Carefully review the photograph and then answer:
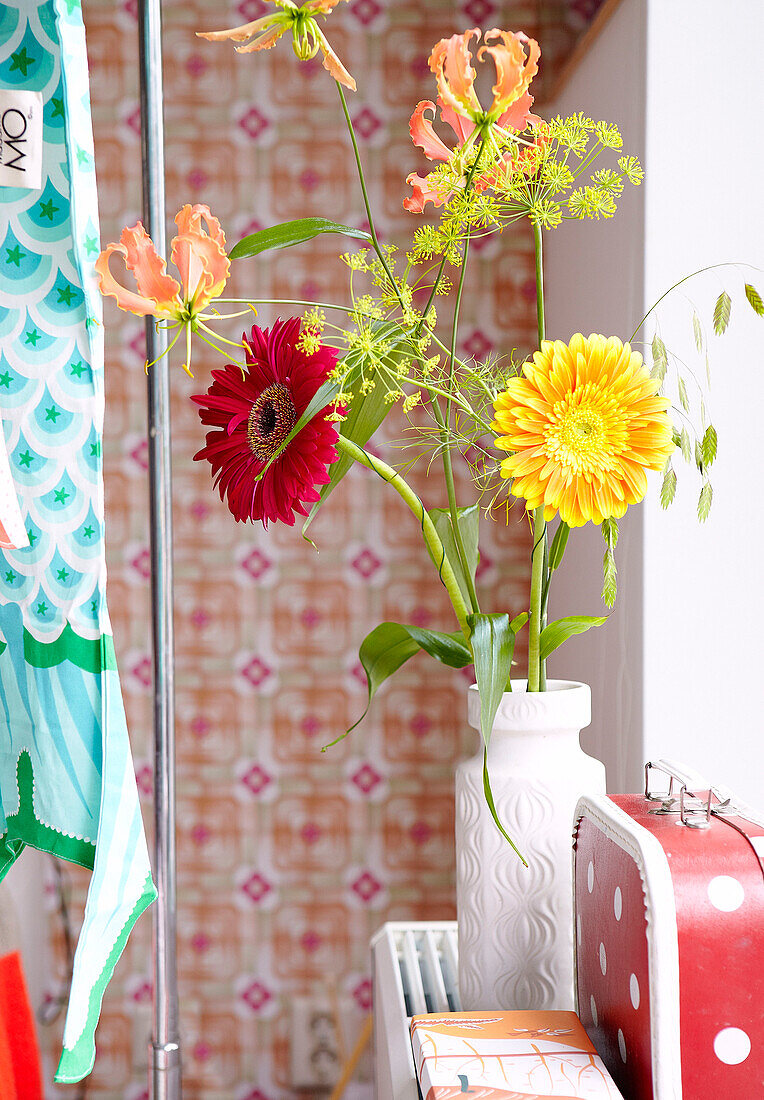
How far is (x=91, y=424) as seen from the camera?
2.18 feet

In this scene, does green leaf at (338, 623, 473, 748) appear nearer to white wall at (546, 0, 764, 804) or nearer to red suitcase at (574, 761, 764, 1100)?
red suitcase at (574, 761, 764, 1100)

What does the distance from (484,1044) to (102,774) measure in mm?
322

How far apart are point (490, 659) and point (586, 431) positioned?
0.18 m

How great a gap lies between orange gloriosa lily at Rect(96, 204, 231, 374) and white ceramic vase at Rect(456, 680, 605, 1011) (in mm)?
348

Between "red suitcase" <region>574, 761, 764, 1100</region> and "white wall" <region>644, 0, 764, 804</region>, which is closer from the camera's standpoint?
"red suitcase" <region>574, 761, 764, 1100</region>

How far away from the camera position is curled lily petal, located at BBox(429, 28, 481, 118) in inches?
21.5

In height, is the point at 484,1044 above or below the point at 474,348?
below

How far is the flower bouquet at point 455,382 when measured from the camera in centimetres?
57

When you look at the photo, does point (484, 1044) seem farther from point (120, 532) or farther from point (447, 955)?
point (120, 532)

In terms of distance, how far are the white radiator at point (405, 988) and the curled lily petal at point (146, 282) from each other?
57 cm

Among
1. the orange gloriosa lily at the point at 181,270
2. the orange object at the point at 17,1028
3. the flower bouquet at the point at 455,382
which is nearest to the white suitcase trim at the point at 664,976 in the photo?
the flower bouquet at the point at 455,382

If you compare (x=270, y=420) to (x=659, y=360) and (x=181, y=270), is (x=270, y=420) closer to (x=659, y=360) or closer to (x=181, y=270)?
(x=181, y=270)

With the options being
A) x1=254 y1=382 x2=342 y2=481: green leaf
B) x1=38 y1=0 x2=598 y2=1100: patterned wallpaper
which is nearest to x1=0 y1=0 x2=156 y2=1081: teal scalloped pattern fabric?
x1=254 y1=382 x2=342 y2=481: green leaf

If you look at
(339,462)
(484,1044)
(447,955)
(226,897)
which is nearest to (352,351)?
(339,462)
